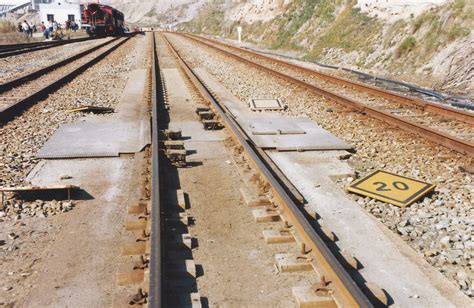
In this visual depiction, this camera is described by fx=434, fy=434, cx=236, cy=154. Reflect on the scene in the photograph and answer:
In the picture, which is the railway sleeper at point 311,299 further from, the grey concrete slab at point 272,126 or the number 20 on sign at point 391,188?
the grey concrete slab at point 272,126

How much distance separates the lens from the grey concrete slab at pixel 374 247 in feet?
12.0

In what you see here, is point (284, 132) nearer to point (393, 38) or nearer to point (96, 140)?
point (96, 140)

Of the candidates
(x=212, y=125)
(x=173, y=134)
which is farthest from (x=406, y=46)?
(x=173, y=134)

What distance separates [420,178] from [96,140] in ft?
17.6

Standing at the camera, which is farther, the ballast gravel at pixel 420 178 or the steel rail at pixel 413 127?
the steel rail at pixel 413 127

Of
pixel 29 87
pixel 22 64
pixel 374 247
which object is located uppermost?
pixel 22 64

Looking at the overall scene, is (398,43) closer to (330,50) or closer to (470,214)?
(330,50)

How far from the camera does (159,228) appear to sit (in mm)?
4129

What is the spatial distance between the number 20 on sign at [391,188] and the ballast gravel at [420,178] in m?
0.09

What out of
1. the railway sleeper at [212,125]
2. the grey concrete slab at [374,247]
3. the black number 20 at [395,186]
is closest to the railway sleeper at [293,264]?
the grey concrete slab at [374,247]

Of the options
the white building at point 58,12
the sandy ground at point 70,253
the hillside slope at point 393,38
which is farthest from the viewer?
the white building at point 58,12

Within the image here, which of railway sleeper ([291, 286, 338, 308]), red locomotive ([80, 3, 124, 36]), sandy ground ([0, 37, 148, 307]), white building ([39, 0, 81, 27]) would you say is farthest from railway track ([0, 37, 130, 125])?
white building ([39, 0, 81, 27])

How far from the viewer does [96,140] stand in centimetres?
770

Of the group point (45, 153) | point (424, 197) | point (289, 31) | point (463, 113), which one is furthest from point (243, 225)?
point (289, 31)
